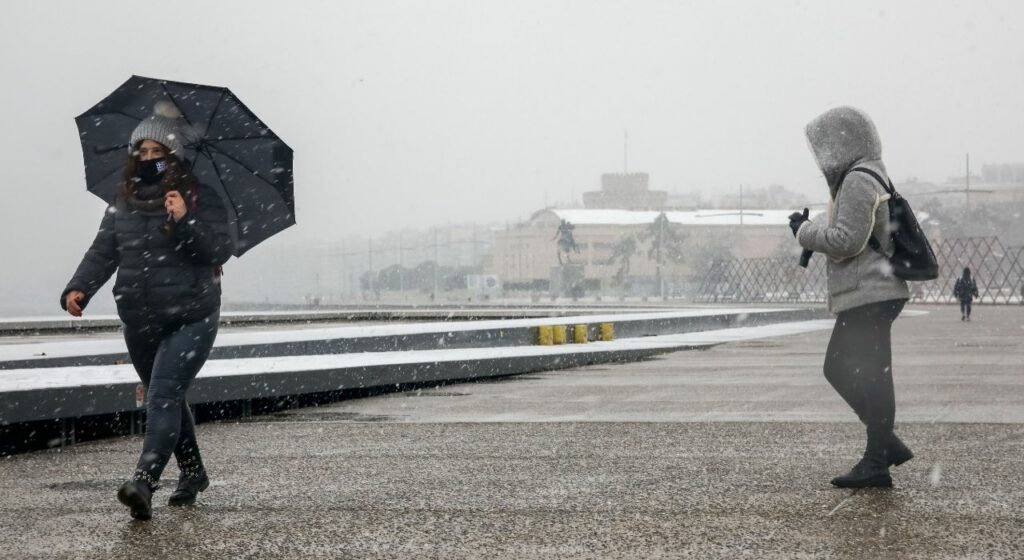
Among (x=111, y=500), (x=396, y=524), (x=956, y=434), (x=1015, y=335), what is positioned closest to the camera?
(x=396, y=524)

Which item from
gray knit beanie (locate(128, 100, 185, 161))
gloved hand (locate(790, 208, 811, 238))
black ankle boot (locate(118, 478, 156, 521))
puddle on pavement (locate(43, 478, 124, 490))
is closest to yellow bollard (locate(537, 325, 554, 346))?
puddle on pavement (locate(43, 478, 124, 490))

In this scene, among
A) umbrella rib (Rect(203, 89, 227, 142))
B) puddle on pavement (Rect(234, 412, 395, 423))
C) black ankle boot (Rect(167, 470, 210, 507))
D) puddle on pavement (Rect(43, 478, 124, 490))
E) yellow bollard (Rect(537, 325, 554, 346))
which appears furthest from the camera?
yellow bollard (Rect(537, 325, 554, 346))

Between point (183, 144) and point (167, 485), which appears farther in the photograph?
point (167, 485)

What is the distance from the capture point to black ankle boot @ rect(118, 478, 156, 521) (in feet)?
18.5

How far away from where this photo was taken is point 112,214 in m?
6.08

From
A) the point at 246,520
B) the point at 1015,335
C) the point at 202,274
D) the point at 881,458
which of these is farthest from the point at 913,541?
the point at 1015,335

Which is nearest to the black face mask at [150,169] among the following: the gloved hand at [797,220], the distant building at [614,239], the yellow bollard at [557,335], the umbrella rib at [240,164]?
the umbrella rib at [240,164]

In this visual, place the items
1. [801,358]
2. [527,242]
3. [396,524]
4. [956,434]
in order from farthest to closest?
1. [527,242]
2. [801,358]
3. [956,434]
4. [396,524]

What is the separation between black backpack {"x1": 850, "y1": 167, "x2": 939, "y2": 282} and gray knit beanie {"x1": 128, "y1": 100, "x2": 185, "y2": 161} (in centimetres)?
327

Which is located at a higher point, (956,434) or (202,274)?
(202,274)

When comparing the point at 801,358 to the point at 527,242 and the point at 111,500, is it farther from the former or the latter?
the point at 527,242

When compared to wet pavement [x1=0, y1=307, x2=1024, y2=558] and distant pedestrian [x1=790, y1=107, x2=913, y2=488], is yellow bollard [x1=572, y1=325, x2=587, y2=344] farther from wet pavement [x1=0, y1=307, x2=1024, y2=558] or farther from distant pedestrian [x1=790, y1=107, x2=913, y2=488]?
distant pedestrian [x1=790, y1=107, x2=913, y2=488]

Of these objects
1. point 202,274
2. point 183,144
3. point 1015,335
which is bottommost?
point 1015,335

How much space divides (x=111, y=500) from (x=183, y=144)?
1832 millimetres
